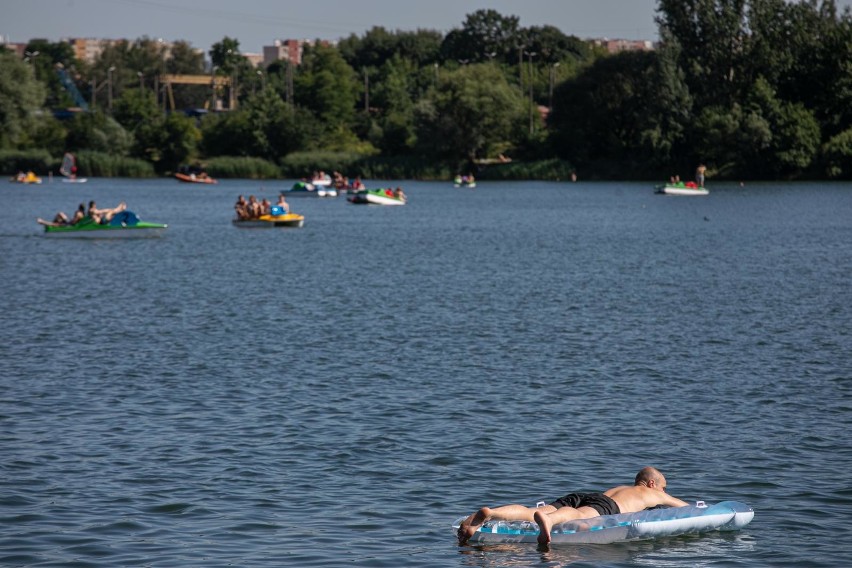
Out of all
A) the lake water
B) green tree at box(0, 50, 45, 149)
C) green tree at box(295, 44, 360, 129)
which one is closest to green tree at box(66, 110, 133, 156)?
green tree at box(0, 50, 45, 149)

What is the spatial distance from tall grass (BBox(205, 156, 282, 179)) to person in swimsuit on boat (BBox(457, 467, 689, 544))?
12782 cm

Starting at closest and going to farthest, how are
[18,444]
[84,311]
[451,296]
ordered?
[18,444], [84,311], [451,296]

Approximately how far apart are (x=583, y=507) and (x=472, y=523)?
118 centimetres

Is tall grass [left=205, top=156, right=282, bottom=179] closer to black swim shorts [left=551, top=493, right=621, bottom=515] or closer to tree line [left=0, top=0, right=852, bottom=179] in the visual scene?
tree line [left=0, top=0, right=852, bottom=179]

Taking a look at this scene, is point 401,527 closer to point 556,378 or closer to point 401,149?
point 556,378

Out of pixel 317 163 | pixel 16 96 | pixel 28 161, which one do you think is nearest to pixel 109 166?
pixel 28 161

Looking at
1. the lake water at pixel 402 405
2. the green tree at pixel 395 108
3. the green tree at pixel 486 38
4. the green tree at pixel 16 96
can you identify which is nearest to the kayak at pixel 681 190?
the green tree at pixel 395 108

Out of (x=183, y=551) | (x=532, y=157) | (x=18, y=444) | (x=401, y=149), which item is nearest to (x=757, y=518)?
(x=183, y=551)

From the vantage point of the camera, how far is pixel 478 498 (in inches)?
573

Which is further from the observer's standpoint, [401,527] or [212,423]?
[212,423]

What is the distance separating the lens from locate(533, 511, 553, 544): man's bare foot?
1256 centimetres

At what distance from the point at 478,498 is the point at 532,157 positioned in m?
119

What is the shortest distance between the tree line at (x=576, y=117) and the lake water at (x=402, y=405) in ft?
231

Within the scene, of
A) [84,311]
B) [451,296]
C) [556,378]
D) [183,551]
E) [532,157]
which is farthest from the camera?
[532,157]
